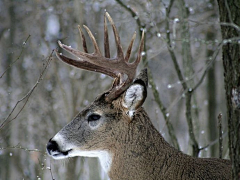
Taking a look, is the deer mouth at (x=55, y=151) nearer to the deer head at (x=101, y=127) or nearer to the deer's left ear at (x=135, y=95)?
the deer head at (x=101, y=127)

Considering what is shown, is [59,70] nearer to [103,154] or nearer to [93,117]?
[93,117]

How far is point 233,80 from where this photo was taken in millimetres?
3742

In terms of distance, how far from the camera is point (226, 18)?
4.02 metres

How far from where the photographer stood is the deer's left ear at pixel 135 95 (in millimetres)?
4355

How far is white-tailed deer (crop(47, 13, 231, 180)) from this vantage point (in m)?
4.48

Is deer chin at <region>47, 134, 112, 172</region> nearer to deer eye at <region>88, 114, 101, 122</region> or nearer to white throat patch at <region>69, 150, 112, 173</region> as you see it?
white throat patch at <region>69, 150, 112, 173</region>

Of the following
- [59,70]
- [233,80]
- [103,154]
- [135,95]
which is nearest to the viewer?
[233,80]

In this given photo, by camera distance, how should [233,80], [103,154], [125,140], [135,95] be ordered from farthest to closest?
[103,154] → [125,140] → [135,95] → [233,80]

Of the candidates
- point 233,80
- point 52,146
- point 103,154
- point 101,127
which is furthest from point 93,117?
point 233,80

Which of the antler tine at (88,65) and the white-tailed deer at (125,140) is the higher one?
the antler tine at (88,65)

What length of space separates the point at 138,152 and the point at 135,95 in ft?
1.73

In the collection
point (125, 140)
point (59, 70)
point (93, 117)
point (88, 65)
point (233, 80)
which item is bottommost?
point (125, 140)

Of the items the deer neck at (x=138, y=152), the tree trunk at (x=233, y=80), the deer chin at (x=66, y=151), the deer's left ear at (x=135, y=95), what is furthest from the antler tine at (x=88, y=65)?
the tree trunk at (x=233, y=80)

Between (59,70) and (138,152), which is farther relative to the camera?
(59,70)
